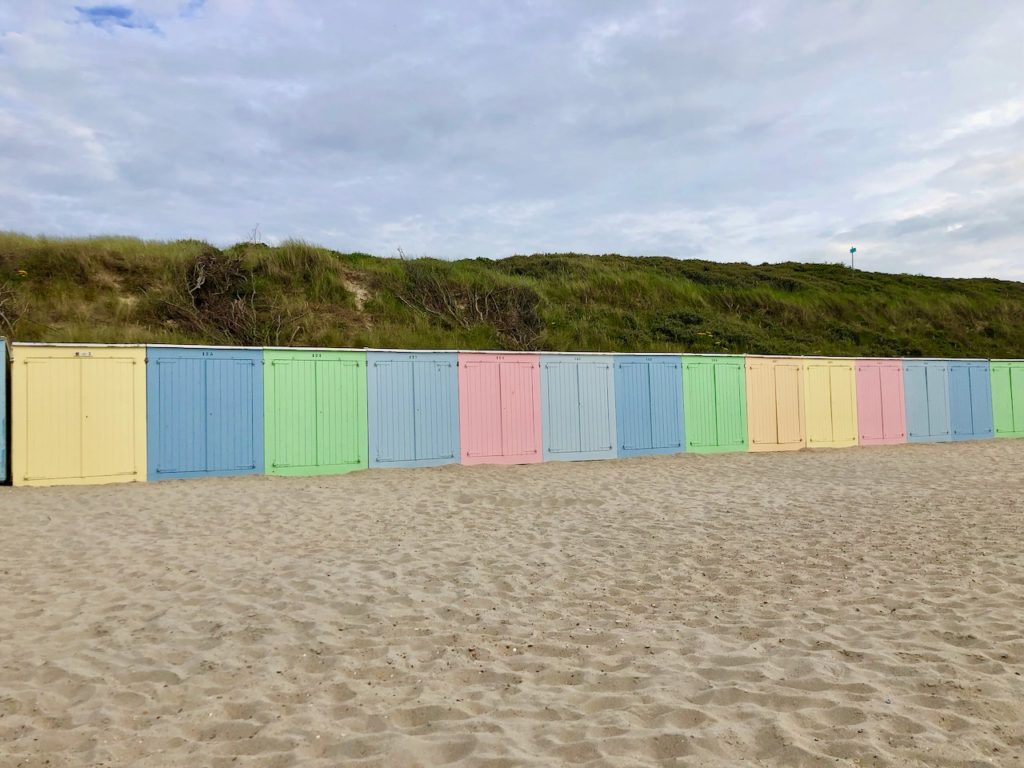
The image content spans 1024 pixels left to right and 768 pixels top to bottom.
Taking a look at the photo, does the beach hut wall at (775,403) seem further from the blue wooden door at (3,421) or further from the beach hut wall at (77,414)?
the blue wooden door at (3,421)

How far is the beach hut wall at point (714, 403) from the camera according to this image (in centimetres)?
1302

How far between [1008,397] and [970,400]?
1.29 m

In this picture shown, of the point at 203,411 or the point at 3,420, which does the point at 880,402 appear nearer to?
the point at 203,411

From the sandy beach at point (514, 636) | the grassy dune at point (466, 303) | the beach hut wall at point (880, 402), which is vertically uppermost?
the grassy dune at point (466, 303)

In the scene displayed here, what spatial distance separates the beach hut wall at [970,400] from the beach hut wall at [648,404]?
282 inches

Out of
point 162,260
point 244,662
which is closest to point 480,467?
point 244,662

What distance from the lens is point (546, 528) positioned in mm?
6453

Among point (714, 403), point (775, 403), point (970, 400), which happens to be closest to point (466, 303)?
point (714, 403)

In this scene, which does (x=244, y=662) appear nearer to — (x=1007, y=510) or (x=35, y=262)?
(x=1007, y=510)

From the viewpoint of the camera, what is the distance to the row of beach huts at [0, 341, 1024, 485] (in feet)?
29.9

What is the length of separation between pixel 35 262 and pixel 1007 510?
59.2 feet

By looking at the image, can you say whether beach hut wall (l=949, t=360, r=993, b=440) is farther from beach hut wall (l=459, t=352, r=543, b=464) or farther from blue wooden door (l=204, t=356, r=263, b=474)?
blue wooden door (l=204, t=356, r=263, b=474)

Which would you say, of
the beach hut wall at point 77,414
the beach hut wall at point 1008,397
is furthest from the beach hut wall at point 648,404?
the beach hut wall at point 1008,397

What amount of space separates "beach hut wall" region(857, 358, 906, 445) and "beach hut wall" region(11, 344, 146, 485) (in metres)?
13.4
